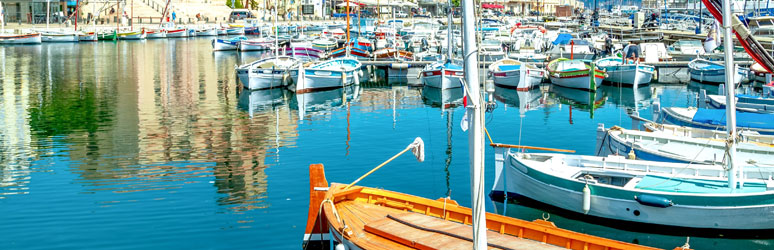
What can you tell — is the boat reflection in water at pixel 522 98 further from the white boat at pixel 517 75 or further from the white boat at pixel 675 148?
the white boat at pixel 675 148

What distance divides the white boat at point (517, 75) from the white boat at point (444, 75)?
2.78 meters

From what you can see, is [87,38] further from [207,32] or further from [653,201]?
[653,201]

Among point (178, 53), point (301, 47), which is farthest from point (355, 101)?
point (178, 53)

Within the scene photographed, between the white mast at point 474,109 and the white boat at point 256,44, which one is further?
the white boat at point 256,44

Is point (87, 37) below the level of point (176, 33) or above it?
below

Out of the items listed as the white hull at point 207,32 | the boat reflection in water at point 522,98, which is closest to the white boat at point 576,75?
the boat reflection in water at point 522,98

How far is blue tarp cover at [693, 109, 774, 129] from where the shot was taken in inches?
1173

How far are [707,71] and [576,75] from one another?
9300mm

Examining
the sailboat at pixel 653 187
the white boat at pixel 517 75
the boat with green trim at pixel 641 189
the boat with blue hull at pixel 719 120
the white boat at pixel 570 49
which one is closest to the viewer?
the sailboat at pixel 653 187

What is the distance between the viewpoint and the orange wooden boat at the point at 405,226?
16703mm

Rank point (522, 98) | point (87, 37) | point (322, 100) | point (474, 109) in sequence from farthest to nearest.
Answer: point (87, 37) < point (522, 98) < point (322, 100) < point (474, 109)

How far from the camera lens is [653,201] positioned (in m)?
21.2

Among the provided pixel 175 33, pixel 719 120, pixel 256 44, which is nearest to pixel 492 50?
pixel 256 44

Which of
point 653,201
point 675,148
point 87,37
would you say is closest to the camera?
point 653,201
